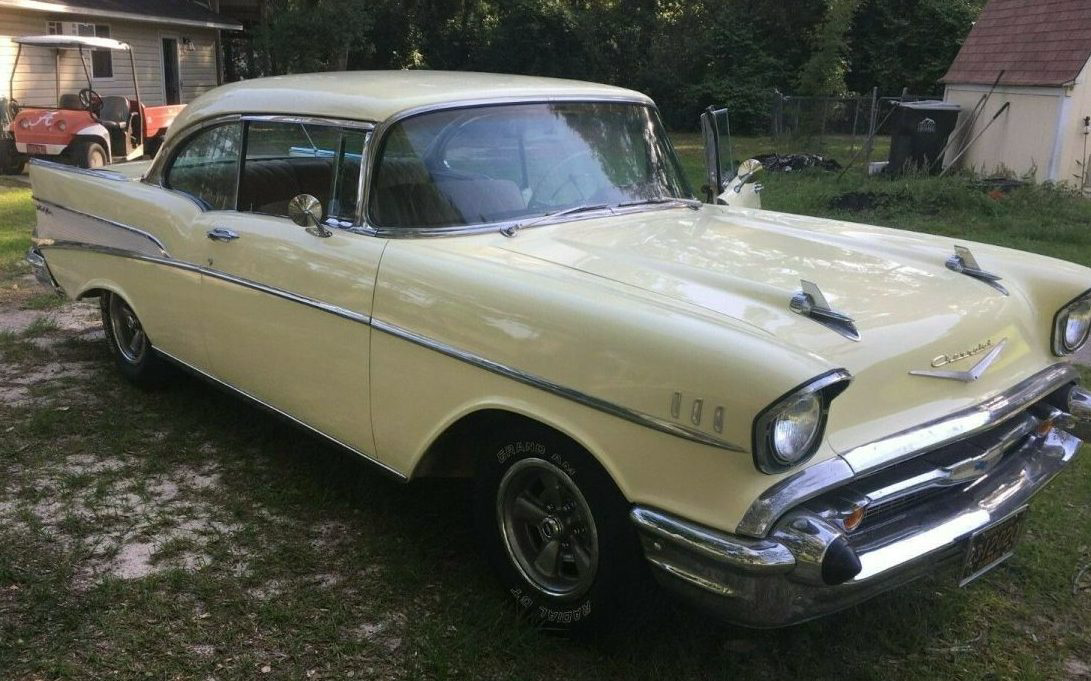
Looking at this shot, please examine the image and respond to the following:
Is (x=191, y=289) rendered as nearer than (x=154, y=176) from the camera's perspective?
Yes

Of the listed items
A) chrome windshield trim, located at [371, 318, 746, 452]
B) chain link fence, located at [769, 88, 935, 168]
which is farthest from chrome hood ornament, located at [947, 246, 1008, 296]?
chain link fence, located at [769, 88, 935, 168]

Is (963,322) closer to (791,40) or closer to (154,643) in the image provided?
(154,643)

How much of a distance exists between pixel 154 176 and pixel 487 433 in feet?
8.28

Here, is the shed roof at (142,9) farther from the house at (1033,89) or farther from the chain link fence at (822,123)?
the house at (1033,89)

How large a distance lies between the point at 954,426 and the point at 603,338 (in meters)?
1.05

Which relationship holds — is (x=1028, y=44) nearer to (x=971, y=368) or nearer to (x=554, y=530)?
(x=971, y=368)

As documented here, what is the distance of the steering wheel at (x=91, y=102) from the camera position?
13.9 metres

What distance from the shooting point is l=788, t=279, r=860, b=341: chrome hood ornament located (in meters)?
2.57

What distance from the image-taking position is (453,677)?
278 cm

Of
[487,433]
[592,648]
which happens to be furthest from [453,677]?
[487,433]

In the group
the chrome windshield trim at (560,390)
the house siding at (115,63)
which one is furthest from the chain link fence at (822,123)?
the chrome windshield trim at (560,390)

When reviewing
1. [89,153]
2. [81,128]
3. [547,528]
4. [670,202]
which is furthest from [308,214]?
[81,128]

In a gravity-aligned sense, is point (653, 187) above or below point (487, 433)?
above

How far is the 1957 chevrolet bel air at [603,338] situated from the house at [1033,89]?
35.9 ft
